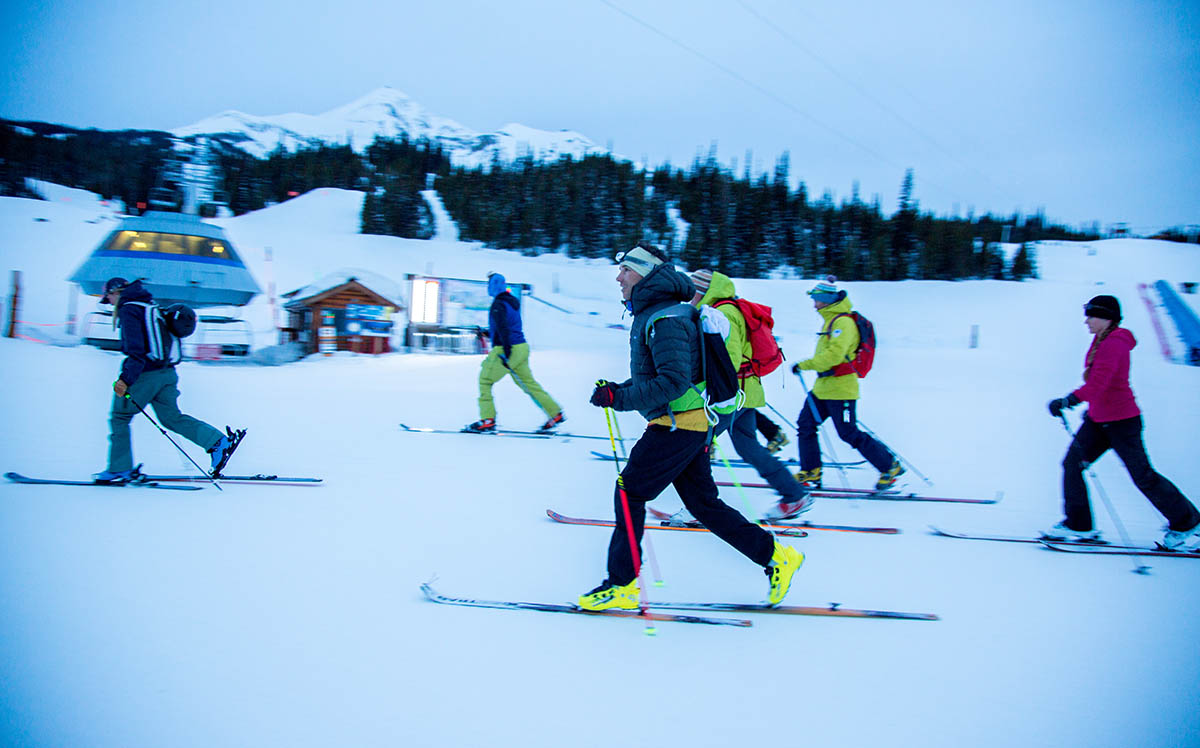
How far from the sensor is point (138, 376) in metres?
4.30

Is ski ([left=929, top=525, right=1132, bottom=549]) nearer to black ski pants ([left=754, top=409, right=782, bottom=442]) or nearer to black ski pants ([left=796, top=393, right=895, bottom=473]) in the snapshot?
black ski pants ([left=796, top=393, right=895, bottom=473])

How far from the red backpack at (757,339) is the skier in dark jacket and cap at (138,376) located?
12.6ft

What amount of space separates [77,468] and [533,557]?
3894mm

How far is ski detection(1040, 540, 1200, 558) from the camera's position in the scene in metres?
3.79

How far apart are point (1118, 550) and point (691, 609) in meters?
2.93

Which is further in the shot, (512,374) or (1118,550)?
(512,374)

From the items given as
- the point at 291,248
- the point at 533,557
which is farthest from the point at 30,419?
the point at 291,248

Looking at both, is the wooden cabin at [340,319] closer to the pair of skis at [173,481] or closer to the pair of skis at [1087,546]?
the pair of skis at [173,481]

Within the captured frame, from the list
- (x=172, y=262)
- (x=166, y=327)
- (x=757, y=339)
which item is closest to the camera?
(x=757, y=339)

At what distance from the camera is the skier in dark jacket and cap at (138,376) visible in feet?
13.8

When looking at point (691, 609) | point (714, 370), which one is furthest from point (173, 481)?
point (714, 370)

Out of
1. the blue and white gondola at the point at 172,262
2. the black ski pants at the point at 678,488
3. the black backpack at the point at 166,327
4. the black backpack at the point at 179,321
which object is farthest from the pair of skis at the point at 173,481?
the blue and white gondola at the point at 172,262

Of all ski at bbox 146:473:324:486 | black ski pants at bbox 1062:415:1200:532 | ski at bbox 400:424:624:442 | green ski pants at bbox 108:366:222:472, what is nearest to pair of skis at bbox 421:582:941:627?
black ski pants at bbox 1062:415:1200:532

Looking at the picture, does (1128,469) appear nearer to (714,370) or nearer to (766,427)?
(766,427)
